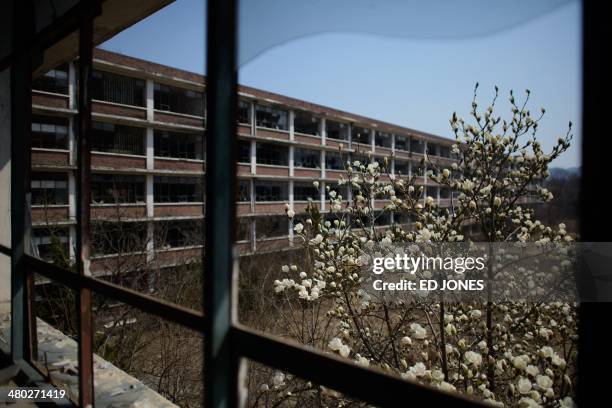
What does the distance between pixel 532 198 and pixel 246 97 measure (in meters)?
23.5

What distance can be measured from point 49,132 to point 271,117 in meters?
13.4

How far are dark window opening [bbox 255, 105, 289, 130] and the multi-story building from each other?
0.07m

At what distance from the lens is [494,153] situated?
3.27 metres

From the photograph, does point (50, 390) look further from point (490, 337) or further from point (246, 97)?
point (246, 97)

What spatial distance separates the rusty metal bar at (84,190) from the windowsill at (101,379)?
37 cm

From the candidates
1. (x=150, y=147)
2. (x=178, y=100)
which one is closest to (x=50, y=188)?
(x=150, y=147)

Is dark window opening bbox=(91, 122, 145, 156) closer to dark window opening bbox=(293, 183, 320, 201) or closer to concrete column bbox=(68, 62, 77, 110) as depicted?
concrete column bbox=(68, 62, 77, 110)

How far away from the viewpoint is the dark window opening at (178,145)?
2241cm

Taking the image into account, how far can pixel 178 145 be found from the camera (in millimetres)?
23359

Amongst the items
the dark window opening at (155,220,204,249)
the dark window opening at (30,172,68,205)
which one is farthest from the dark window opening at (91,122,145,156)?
the dark window opening at (155,220,204,249)

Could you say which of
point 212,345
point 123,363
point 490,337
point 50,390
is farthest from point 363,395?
point 123,363

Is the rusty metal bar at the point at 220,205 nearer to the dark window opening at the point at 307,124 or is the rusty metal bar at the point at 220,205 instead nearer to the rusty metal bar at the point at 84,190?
the rusty metal bar at the point at 84,190

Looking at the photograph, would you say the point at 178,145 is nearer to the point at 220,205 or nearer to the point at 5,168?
the point at 5,168

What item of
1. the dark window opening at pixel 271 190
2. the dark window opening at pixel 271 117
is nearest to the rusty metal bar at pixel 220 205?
the dark window opening at pixel 271 190
